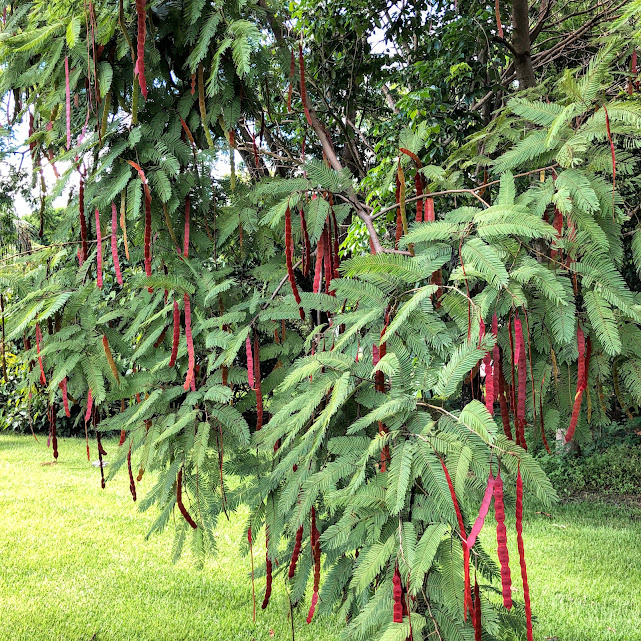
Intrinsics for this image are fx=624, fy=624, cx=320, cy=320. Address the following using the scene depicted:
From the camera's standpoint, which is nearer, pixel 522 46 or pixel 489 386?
pixel 489 386

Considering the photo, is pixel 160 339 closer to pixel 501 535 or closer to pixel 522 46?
pixel 501 535

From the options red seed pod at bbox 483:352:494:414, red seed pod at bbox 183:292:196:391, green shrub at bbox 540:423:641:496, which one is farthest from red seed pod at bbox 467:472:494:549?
green shrub at bbox 540:423:641:496

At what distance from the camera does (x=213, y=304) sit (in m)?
2.41

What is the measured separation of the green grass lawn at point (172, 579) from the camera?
3.98 metres

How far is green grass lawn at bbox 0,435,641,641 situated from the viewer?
3980 millimetres

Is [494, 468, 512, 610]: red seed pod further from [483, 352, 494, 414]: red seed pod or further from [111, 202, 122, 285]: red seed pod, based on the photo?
[111, 202, 122, 285]: red seed pod

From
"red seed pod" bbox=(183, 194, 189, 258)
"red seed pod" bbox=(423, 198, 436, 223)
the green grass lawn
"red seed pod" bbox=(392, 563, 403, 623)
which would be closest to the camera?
"red seed pod" bbox=(392, 563, 403, 623)

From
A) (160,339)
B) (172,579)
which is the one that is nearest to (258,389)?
(160,339)

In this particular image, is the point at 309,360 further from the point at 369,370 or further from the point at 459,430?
the point at 459,430

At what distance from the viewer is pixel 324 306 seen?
1938mm

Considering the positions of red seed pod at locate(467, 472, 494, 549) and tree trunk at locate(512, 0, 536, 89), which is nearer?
red seed pod at locate(467, 472, 494, 549)

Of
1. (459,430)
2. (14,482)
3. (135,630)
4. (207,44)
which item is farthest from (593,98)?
(14,482)

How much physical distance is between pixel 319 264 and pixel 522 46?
175cm

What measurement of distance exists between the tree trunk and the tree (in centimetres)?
2
